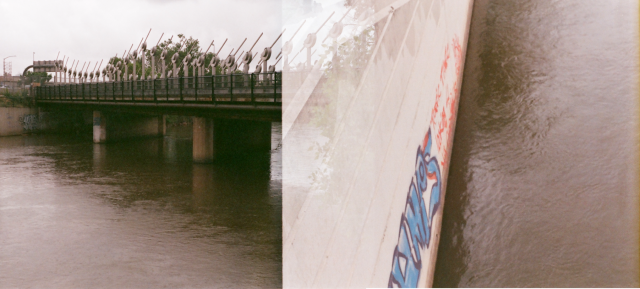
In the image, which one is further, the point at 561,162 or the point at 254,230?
the point at 254,230

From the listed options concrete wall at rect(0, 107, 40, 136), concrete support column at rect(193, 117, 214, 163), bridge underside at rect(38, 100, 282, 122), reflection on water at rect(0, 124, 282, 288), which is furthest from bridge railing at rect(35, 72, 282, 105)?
concrete wall at rect(0, 107, 40, 136)

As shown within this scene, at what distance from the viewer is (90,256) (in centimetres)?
1168

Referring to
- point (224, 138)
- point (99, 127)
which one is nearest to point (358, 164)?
point (224, 138)

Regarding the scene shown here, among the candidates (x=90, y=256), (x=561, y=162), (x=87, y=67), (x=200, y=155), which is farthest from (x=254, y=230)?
(x=87, y=67)

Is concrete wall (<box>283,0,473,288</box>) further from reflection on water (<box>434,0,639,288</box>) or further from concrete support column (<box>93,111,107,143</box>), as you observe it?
concrete support column (<box>93,111,107,143</box>)

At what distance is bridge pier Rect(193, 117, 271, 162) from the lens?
2767cm

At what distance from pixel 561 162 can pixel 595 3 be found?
7571mm

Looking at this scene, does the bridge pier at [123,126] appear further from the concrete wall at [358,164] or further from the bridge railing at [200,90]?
the concrete wall at [358,164]

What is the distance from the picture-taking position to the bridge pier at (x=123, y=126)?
40938 mm

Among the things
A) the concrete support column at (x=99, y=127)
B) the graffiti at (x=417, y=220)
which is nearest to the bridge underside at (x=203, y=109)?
the concrete support column at (x=99, y=127)

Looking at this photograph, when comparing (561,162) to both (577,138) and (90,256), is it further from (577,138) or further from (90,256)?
(90,256)

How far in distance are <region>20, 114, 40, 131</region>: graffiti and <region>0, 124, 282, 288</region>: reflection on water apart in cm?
2319

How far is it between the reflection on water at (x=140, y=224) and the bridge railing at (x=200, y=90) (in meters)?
3.97

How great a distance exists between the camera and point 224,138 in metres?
29.8
